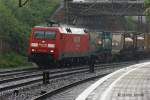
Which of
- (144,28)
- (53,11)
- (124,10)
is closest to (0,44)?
(53,11)

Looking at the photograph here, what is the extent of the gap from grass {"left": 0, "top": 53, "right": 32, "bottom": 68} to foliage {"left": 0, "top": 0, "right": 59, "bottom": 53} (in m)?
2.45

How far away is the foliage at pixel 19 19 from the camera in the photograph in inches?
1937

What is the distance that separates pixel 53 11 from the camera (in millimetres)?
70688

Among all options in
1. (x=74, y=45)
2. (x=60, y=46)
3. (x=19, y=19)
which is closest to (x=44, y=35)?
(x=60, y=46)

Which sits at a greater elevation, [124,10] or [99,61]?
[124,10]

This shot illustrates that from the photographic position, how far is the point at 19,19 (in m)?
56.2

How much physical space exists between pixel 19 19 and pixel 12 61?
11529mm

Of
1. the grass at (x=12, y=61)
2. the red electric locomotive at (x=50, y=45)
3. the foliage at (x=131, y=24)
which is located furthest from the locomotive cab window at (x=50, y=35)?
the foliage at (x=131, y=24)

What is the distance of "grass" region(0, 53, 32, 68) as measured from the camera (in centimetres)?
4315

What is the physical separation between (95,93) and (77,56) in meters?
26.1

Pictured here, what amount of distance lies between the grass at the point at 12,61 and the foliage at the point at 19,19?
2.45 metres

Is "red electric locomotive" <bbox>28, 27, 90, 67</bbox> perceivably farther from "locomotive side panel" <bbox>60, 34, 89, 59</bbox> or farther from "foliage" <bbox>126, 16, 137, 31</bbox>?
"foliage" <bbox>126, 16, 137, 31</bbox>

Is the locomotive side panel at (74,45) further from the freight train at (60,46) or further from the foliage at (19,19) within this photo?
the foliage at (19,19)

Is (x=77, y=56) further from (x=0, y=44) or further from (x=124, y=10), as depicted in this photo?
(x=124, y=10)
